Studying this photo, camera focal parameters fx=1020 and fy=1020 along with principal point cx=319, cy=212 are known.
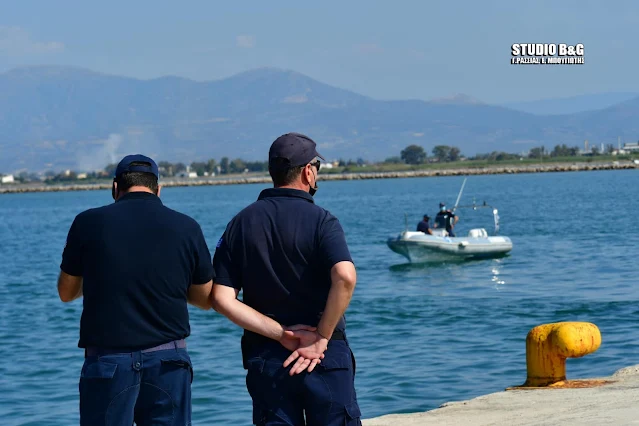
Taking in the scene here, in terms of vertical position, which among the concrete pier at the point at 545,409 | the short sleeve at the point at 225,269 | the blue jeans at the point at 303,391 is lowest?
the concrete pier at the point at 545,409

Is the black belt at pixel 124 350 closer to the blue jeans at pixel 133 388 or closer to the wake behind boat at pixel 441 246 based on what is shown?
the blue jeans at pixel 133 388

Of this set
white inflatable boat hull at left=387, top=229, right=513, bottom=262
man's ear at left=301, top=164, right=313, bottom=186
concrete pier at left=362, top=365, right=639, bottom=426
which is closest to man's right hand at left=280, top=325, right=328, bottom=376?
man's ear at left=301, top=164, right=313, bottom=186

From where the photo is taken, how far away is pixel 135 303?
482 centimetres

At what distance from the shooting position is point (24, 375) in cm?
1592

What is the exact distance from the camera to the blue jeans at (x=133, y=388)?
4.79 m

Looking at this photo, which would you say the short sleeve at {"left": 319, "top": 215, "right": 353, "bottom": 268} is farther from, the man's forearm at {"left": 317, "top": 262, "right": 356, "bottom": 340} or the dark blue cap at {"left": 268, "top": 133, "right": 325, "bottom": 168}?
the dark blue cap at {"left": 268, "top": 133, "right": 325, "bottom": 168}

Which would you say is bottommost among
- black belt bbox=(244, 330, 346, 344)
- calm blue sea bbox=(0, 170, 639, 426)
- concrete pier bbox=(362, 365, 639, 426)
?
calm blue sea bbox=(0, 170, 639, 426)

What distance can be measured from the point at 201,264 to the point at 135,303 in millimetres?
360

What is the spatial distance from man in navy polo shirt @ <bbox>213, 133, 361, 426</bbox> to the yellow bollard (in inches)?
219

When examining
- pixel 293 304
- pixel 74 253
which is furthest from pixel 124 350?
pixel 293 304

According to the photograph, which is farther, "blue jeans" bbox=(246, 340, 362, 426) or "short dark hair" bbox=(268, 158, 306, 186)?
"short dark hair" bbox=(268, 158, 306, 186)

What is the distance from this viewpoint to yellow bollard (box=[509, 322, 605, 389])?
988 cm

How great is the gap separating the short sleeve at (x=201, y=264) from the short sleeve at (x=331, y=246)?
23.8 inches

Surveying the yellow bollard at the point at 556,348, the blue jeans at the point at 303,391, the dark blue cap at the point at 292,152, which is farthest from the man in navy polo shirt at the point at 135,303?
the yellow bollard at the point at 556,348
